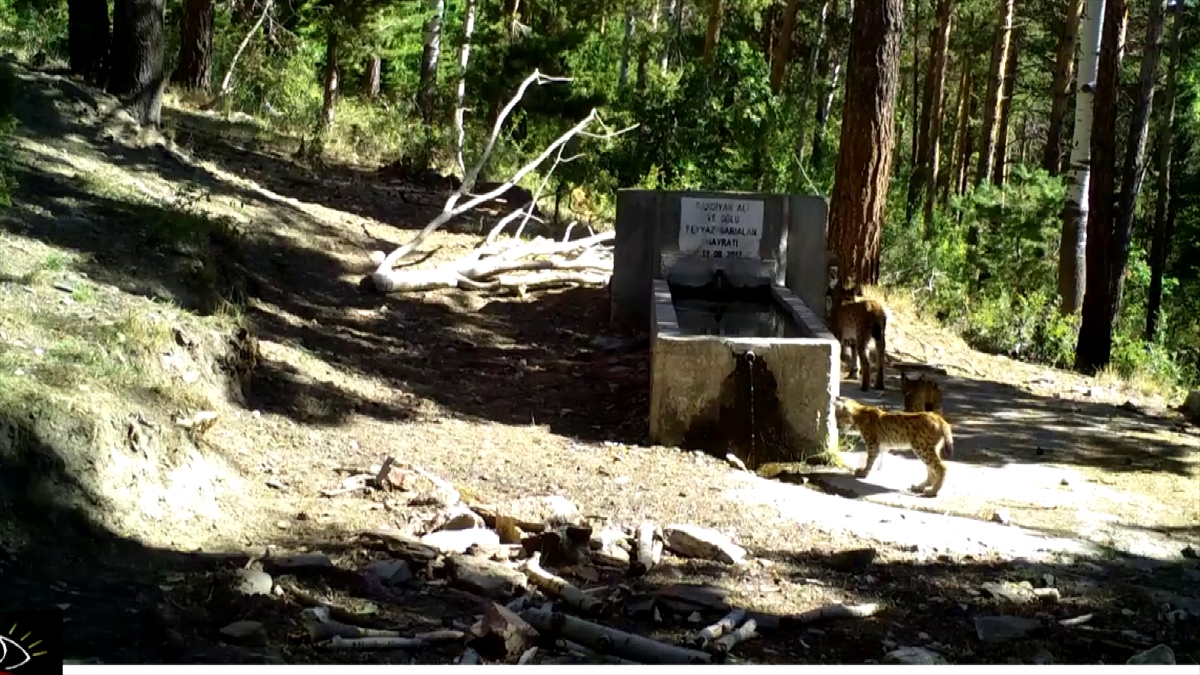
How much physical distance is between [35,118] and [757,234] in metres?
6.90

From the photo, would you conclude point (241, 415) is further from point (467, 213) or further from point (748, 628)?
point (467, 213)

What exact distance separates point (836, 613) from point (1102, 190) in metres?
11.9

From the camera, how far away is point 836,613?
6215 millimetres

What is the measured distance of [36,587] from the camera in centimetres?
512

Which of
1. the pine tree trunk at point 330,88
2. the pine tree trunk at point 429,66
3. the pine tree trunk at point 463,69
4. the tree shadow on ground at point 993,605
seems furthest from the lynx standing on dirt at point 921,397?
the pine tree trunk at point 429,66

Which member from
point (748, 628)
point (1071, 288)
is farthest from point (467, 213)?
point (748, 628)

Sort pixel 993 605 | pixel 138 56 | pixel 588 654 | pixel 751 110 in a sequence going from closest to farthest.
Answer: pixel 588 654 → pixel 993 605 → pixel 138 56 → pixel 751 110

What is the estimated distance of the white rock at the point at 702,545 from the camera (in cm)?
698

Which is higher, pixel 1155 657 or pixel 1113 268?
pixel 1113 268

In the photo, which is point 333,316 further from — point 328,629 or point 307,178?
point 328,629

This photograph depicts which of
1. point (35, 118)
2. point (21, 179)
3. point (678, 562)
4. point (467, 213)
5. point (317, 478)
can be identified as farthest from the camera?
point (467, 213)

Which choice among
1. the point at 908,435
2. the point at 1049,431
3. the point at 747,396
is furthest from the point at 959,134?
the point at 908,435

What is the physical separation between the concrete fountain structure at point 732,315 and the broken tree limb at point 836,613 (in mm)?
3220

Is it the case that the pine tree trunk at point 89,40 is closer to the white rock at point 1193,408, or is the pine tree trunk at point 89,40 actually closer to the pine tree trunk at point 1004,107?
the white rock at point 1193,408
